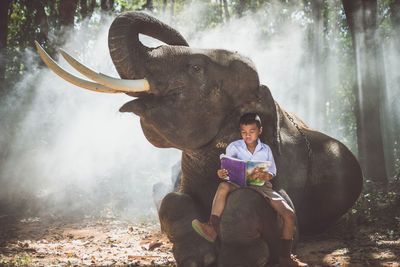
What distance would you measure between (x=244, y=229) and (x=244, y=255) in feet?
0.63

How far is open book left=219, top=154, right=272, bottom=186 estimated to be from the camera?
2557mm

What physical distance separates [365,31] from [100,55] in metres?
9.64

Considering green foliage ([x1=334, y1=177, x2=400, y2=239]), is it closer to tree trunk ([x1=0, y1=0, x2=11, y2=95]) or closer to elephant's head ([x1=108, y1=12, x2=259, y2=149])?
elephant's head ([x1=108, y1=12, x2=259, y2=149])

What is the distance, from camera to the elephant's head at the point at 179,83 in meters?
2.83

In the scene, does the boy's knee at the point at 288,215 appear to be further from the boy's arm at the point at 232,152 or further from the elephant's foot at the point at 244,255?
the boy's arm at the point at 232,152

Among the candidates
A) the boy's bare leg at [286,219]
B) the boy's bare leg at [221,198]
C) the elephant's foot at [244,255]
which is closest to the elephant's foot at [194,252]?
the elephant's foot at [244,255]

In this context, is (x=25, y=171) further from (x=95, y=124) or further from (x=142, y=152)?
(x=142, y=152)

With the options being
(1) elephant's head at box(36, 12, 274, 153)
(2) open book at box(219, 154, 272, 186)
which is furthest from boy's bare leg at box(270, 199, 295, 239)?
(1) elephant's head at box(36, 12, 274, 153)

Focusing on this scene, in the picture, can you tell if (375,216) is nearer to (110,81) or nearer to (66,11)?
(110,81)

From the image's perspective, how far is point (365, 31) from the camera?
8.27m

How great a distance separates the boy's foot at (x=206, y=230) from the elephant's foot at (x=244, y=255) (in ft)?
0.33

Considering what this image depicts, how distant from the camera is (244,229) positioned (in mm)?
2604

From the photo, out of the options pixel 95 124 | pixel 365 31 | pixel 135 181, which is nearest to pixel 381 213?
pixel 365 31

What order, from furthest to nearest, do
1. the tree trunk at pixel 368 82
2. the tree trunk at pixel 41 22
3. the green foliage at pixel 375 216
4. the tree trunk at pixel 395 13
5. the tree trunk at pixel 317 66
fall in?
the tree trunk at pixel 317 66, the tree trunk at pixel 395 13, the tree trunk at pixel 41 22, the tree trunk at pixel 368 82, the green foliage at pixel 375 216
